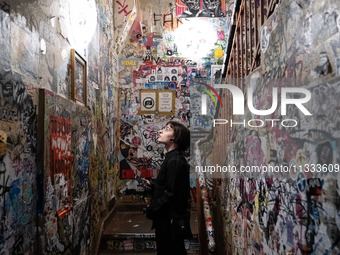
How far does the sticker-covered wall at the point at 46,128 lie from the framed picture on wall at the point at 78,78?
0.01 meters

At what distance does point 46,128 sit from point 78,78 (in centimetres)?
127

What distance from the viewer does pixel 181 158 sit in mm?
2879

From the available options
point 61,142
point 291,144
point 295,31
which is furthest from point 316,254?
point 61,142

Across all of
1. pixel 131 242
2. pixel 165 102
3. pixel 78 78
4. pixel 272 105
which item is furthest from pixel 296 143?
pixel 165 102

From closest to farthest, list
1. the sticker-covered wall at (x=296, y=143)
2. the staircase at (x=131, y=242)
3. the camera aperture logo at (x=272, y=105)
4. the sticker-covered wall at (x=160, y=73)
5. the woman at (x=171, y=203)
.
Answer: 1. the sticker-covered wall at (x=296, y=143)
2. the camera aperture logo at (x=272, y=105)
3. the woman at (x=171, y=203)
4. the staircase at (x=131, y=242)
5. the sticker-covered wall at (x=160, y=73)

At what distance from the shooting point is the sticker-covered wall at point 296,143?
4.56 feet

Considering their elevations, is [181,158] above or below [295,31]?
below

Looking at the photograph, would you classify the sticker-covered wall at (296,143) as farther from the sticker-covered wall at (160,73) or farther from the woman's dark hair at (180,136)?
the sticker-covered wall at (160,73)

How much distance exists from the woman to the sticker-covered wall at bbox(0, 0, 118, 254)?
2.76ft

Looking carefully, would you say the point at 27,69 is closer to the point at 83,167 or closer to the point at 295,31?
the point at 83,167

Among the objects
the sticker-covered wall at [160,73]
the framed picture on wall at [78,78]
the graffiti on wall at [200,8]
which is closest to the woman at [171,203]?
the framed picture on wall at [78,78]

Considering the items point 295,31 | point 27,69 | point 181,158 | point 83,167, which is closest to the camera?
point 295,31

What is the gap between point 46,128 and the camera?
2.23 meters

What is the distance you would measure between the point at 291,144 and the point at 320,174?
0.36 metres
